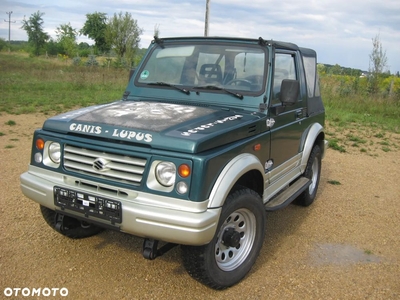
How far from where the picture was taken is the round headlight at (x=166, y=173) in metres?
2.67

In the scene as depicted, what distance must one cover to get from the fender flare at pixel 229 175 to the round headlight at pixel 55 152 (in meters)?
1.31

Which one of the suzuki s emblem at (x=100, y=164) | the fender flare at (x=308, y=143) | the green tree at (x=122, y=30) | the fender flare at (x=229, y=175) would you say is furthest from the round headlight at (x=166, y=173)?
the green tree at (x=122, y=30)

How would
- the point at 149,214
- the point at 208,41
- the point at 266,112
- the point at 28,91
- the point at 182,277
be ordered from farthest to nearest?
the point at 28,91 → the point at 208,41 → the point at 266,112 → the point at 182,277 → the point at 149,214

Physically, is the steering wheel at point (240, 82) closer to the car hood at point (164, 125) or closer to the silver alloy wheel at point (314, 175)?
the car hood at point (164, 125)

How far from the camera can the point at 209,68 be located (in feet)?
13.1

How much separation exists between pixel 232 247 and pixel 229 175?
755 millimetres

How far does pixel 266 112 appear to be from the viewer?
363cm

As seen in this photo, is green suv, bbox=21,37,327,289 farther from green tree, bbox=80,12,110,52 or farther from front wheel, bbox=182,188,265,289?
green tree, bbox=80,12,110,52

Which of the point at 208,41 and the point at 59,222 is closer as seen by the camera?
the point at 59,222

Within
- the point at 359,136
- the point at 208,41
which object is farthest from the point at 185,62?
the point at 359,136

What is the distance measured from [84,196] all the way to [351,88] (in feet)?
52.7

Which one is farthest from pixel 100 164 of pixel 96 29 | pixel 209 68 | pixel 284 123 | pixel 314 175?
pixel 96 29

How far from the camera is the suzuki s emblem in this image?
2.86 m

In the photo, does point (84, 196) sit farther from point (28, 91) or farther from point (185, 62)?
point (28, 91)
